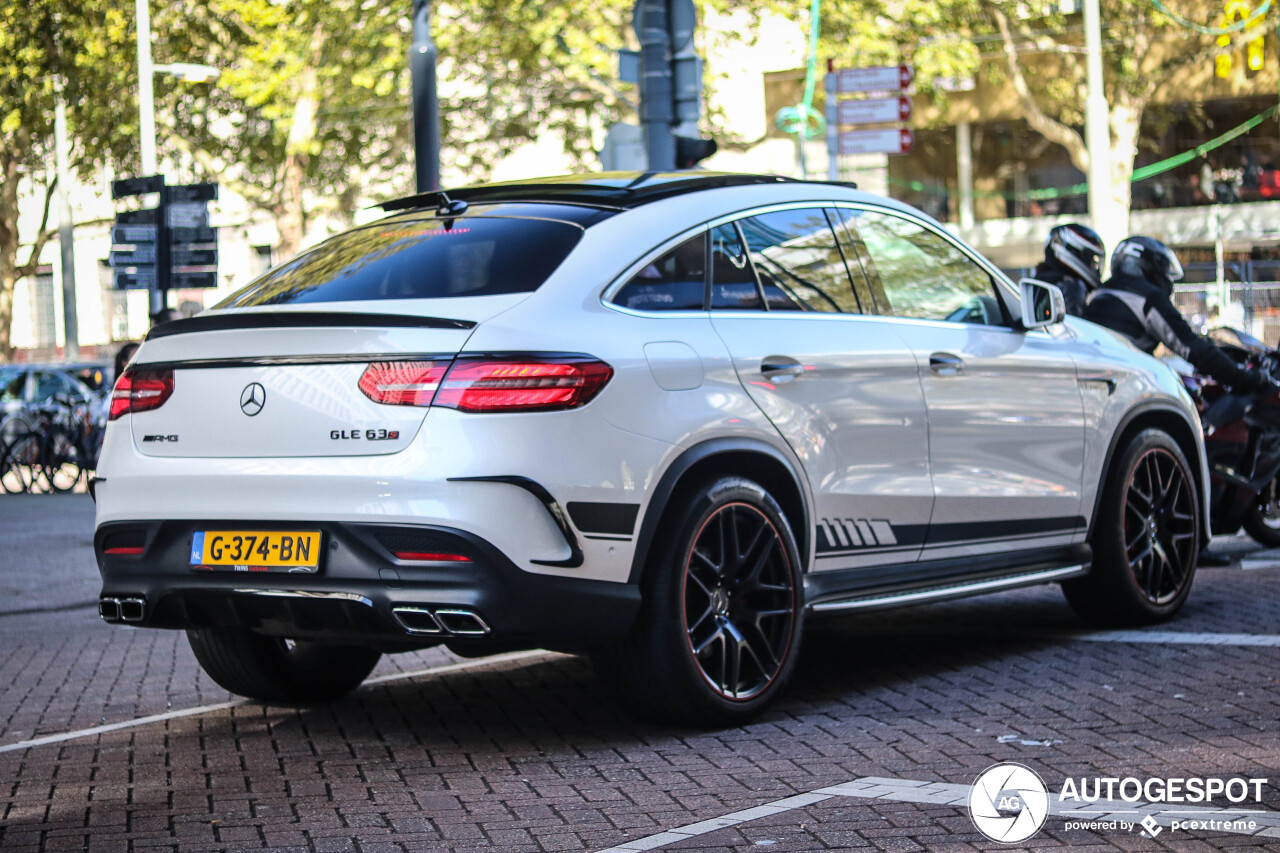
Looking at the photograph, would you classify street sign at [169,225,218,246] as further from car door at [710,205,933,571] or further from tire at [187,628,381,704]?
car door at [710,205,933,571]

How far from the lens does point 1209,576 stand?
9359 mm

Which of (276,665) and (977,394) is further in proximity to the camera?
(977,394)

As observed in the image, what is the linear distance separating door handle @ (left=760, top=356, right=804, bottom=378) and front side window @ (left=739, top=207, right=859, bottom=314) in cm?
22

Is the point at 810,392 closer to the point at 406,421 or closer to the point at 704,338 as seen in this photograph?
the point at 704,338

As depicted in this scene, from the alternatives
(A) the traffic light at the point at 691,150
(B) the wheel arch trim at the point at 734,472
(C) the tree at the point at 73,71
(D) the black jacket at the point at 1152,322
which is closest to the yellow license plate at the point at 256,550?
(B) the wheel arch trim at the point at 734,472

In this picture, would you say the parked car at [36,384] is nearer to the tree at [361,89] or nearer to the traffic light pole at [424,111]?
the tree at [361,89]

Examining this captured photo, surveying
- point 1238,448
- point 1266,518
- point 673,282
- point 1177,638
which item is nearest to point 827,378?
point 673,282

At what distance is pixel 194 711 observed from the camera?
6383 millimetres

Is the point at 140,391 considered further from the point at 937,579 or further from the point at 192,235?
the point at 192,235

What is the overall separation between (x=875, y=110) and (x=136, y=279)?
24.0ft

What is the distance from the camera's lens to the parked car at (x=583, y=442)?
503cm

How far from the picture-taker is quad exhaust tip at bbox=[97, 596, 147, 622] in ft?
17.6

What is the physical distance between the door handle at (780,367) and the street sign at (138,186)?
11475mm

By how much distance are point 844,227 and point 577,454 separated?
180 cm
